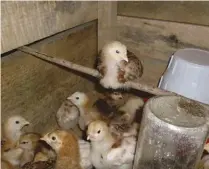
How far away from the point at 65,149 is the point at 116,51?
0.54 m

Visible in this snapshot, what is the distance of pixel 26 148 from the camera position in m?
1.44

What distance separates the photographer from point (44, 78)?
4.82 feet

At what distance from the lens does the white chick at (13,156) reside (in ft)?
4.37

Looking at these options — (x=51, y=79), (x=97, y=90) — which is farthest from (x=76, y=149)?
(x=97, y=90)

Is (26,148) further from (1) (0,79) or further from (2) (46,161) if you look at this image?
(1) (0,79)

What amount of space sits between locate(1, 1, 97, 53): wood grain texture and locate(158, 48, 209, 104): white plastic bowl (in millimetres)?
586

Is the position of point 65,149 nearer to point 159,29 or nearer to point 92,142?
point 92,142

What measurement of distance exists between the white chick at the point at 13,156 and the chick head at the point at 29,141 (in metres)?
0.06

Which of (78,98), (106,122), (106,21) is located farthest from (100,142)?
(106,21)

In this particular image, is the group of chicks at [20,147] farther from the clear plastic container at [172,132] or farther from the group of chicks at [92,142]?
the clear plastic container at [172,132]

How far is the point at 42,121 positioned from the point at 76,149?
1.15 feet

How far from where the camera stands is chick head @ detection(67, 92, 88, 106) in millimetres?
1736

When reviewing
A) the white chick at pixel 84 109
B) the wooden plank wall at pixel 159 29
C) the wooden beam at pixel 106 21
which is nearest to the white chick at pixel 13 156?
the white chick at pixel 84 109

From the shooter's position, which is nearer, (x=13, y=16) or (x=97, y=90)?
(x=13, y=16)
